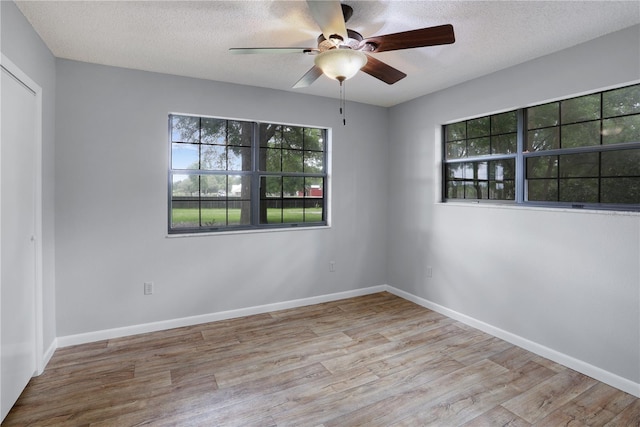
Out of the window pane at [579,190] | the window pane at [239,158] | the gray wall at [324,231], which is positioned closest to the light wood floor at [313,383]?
the gray wall at [324,231]

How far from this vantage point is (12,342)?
2.17m

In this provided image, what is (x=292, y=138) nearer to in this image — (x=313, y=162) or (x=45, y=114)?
(x=313, y=162)

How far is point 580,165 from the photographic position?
277 centimetres

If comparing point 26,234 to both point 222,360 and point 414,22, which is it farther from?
point 414,22

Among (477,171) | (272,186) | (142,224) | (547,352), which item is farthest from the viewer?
(272,186)

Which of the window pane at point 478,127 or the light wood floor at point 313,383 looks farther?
the window pane at point 478,127

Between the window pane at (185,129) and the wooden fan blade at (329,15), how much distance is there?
2066mm

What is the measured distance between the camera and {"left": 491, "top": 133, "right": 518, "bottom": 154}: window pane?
3.24 metres

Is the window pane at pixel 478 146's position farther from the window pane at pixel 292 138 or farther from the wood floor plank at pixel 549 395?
the wood floor plank at pixel 549 395

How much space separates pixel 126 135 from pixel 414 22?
269cm

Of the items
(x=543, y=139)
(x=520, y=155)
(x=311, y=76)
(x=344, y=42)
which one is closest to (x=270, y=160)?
(x=311, y=76)

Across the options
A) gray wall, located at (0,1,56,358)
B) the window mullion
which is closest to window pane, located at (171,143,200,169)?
gray wall, located at (0,1,56,358)

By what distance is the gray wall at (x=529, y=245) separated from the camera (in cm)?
245

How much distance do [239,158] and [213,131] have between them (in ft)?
1.29
